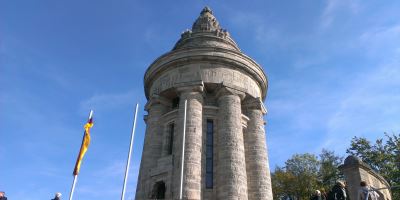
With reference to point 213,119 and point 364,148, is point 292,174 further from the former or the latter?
point 213,119

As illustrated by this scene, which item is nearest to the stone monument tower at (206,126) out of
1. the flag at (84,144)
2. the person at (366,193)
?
the flag at (84,144)

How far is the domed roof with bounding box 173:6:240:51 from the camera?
2684cm

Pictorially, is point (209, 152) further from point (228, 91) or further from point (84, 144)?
point (84, 144)


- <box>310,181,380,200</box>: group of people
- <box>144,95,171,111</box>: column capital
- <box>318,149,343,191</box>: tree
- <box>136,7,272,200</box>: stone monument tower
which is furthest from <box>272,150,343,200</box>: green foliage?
<box>310,181,380,200</box>: group of people

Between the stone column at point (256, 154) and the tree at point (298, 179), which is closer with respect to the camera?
the stone column at point (256, 154)

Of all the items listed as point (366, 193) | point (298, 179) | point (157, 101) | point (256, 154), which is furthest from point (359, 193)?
point (298, 179)

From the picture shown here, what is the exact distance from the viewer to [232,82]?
2388cm

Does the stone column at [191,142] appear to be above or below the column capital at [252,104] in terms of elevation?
below

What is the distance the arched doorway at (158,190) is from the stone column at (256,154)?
5178 mm

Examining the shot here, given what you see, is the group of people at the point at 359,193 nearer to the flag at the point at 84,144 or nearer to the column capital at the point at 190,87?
the flag at the point at 84,144

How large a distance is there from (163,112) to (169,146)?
2815 millimetres

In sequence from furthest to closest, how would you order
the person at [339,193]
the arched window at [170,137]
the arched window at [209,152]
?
the arched window at [170,137]
the arched window at [209,152]
the person at [339,193]

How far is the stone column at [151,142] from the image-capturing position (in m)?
21.3

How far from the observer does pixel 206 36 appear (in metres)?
27.3
